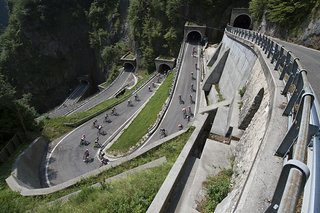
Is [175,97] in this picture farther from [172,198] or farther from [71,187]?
[172,198]

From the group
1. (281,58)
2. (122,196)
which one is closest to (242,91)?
(281,58)

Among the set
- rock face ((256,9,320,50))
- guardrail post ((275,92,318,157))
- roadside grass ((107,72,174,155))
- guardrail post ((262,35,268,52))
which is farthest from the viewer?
roadside grass ((107,72,174,155))

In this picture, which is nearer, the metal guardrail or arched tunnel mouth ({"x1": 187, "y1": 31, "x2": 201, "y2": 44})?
the metal guardrail

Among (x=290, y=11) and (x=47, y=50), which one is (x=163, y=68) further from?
(x=47, y=50)

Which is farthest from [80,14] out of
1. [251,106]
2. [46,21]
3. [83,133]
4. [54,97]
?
[251,106]

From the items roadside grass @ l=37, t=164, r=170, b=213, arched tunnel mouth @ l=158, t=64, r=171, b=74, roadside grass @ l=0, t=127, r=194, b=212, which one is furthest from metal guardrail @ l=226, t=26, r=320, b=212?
arched tunnel mouth @ l=158, t=64, r=171, b=74

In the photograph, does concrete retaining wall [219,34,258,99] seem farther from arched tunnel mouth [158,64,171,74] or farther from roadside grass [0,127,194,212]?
arched tunnel mouth [158,64,171,74]

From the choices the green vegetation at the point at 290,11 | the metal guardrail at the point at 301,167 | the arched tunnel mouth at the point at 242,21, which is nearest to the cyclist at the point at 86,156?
the metal guardrail at the point at 301,167
